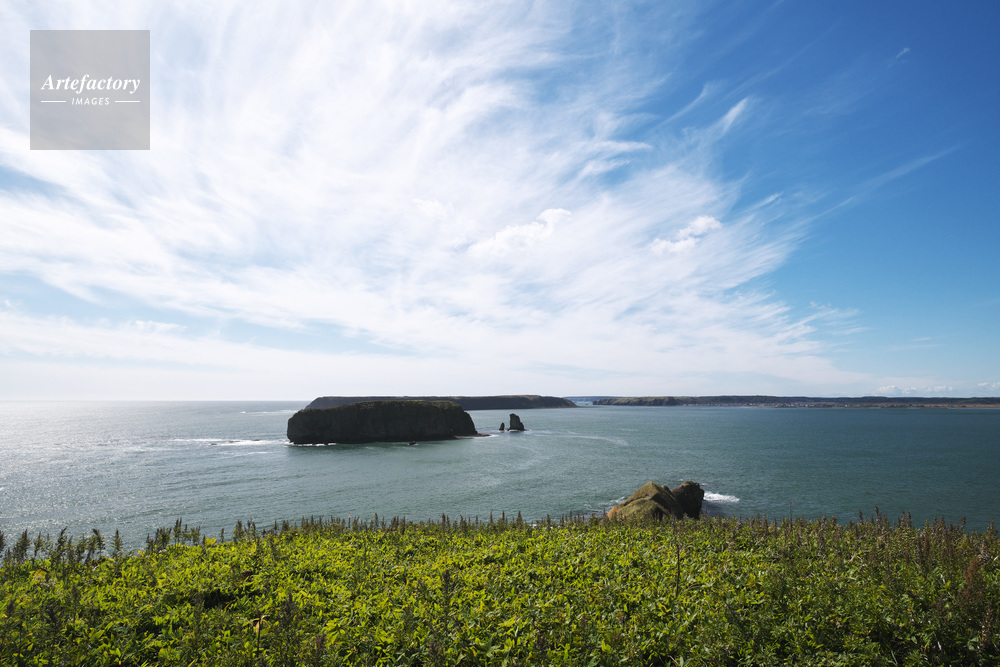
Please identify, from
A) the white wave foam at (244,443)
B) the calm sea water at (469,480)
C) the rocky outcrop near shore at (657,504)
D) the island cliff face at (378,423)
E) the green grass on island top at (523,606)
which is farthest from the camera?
the island cliff face at (378,423)

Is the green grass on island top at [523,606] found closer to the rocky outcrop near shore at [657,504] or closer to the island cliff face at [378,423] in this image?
the rocky outcrop near shore at [657,504]

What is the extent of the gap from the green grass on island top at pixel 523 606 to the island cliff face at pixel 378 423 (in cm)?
7988

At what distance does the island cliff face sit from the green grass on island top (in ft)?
262

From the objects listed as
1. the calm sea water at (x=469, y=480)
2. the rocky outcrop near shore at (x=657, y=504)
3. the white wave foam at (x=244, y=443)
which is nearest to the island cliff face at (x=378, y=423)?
the white wave foam at (x=244, y=443)

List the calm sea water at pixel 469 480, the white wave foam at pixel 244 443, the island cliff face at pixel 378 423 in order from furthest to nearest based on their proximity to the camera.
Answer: the island cliff face at pixel 378 423 → the white wave foam at pixel 244 443 → the calm sea water at pixel 469 480

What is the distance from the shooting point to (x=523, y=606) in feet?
20.2

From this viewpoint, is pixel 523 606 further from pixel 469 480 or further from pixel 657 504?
pixel 469 480

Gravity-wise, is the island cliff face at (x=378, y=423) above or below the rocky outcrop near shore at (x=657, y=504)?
below

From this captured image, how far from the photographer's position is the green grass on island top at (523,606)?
5.17 metres

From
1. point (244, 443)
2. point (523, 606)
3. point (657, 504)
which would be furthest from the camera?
point (244, 443)

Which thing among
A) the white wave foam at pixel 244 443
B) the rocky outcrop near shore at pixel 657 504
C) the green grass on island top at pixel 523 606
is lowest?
the white wave foam at pixel 244 443

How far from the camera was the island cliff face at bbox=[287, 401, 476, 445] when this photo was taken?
83312 millimetres

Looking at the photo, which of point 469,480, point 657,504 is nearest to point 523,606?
point 657,504

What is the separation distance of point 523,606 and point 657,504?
16.2 meters
